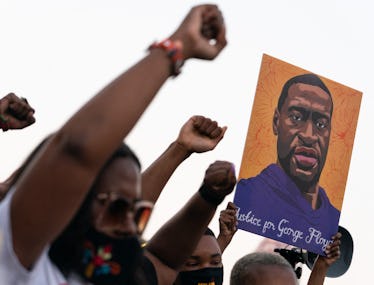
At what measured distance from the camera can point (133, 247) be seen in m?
2.01

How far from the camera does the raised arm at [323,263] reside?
5.09m

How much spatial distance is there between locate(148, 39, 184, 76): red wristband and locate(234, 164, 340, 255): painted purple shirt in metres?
2.84

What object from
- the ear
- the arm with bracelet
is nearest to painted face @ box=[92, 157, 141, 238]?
the arm with bracelet

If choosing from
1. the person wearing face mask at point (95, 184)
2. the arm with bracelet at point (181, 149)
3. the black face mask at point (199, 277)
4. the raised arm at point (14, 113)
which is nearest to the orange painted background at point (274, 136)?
the black face mask at point (199, 277)

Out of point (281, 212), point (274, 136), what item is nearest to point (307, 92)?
point (274, 136)

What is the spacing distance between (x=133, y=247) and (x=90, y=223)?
15 centimetres

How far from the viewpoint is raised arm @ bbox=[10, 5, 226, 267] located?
1.63 meters

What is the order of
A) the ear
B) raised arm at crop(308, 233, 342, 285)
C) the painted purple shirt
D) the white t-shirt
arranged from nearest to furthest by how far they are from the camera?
the white t-shirt, the painted purple shirt, the ear, raised arm at crop(308, 233, 342, 285)

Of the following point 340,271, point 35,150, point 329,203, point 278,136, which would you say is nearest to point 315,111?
point 278,136

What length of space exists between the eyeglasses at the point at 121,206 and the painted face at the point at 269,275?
2.20 meters

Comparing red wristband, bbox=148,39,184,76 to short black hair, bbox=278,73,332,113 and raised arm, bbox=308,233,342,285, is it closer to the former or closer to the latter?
short black hair, bbox=278,73,332,113

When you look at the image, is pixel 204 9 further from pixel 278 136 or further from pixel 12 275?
pixel 278 136

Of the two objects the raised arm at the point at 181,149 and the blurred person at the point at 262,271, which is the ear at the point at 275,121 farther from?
the raised arm at the point at 181,149

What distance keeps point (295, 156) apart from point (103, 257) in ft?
9.85
